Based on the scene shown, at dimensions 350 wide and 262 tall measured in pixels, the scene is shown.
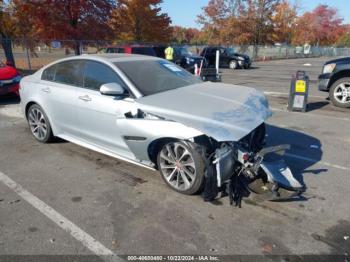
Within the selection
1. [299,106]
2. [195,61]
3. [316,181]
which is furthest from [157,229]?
[195,61]

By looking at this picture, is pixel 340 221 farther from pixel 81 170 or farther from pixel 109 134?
pixel 81 170

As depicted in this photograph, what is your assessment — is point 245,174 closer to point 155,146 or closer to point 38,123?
point 155,146

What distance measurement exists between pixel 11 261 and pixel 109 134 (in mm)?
1965

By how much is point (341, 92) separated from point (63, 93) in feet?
23.4

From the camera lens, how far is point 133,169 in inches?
173

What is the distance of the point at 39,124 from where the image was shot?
5.47 m

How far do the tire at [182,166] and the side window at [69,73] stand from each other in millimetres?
1878

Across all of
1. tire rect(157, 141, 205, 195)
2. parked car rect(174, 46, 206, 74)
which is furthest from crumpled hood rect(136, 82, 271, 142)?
parked car rect(174, 46, 206, 74)

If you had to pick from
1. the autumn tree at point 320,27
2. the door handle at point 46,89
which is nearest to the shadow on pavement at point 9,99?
the door handle at point 46,89

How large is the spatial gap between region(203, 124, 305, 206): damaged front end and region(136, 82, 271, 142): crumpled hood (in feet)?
0.83

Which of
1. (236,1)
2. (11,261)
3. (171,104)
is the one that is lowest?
(11,261)

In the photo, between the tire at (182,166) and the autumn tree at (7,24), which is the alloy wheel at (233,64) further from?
the tire at (182,166)

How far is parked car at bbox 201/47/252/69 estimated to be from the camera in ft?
74.0

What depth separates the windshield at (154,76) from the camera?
165 inches
